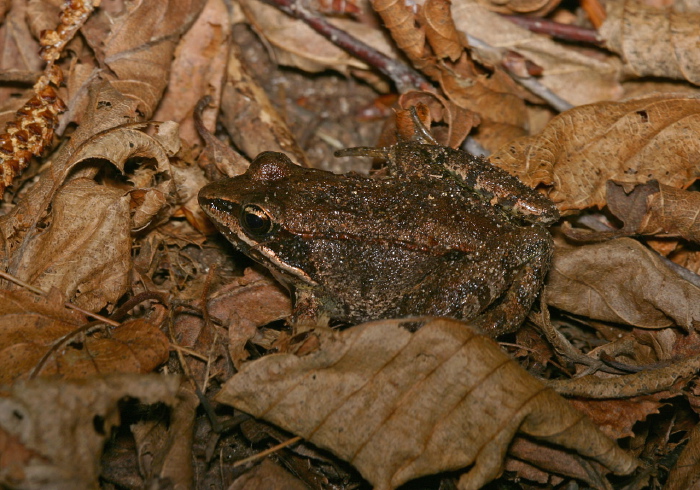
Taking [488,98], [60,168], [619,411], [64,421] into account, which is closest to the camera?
[64,421]

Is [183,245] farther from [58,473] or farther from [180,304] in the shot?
[58,473]

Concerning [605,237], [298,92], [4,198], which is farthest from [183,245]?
[605,237]

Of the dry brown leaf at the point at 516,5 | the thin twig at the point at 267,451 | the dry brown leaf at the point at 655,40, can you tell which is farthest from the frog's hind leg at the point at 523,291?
the dry brown leaf at the point at 516,5

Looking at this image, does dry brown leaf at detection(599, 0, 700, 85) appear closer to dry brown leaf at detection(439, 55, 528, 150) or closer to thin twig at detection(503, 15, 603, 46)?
thin twig at detection(503, 15, 603, 46)

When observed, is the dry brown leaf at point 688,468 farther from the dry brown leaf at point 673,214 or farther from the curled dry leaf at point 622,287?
the dry brown leaf at point 673,214

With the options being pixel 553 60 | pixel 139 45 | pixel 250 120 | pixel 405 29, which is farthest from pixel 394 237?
pixel 553 60

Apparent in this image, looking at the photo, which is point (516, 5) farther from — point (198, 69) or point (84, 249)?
point (84, 249)
